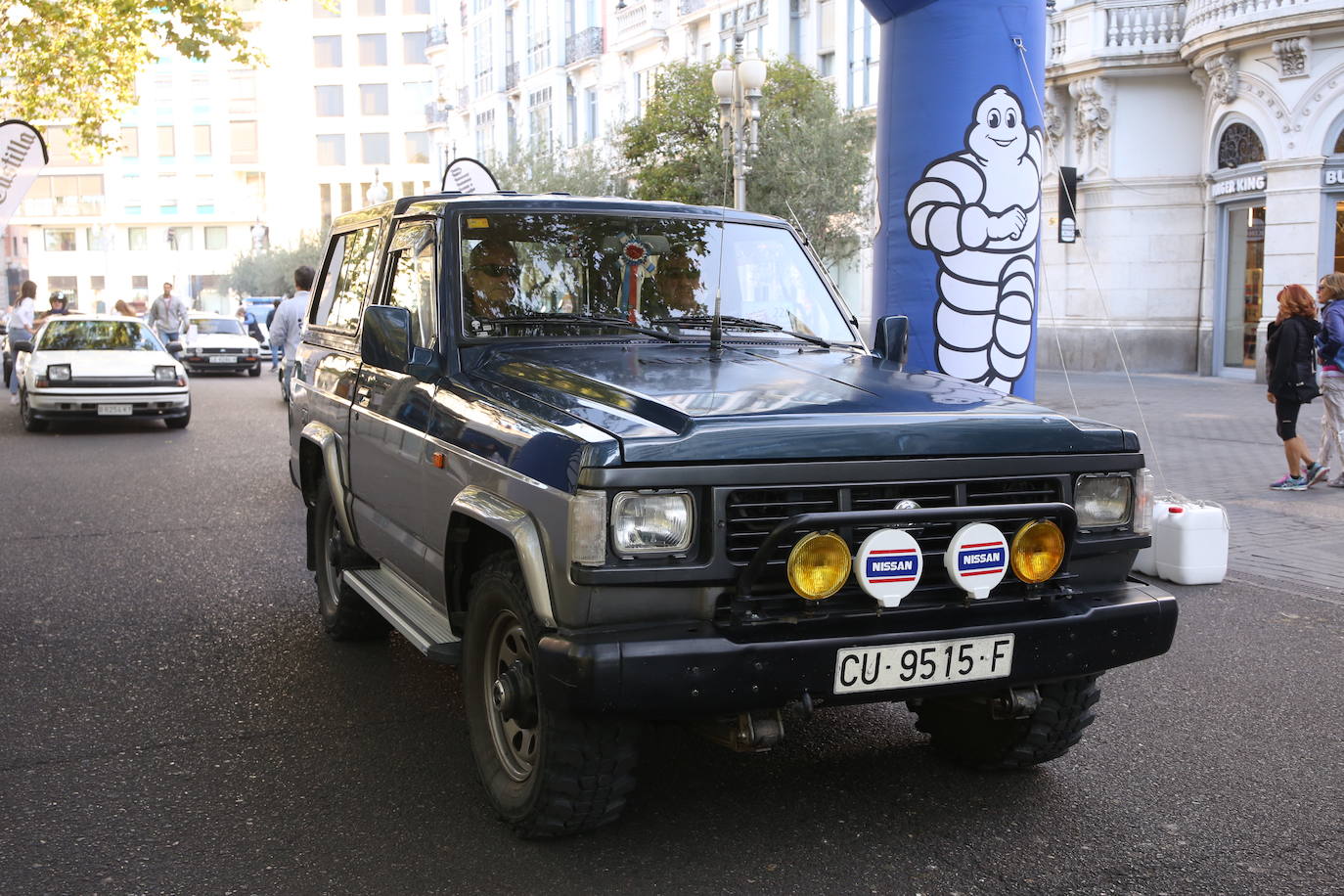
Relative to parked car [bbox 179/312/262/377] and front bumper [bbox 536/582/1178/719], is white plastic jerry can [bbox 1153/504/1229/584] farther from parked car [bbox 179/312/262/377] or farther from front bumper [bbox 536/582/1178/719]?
parked car [bbox 179/312/262/377]

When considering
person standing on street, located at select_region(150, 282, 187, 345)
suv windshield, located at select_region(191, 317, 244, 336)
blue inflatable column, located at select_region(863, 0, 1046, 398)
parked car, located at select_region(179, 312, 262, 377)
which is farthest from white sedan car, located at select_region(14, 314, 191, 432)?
suv windshield, located at select_region(191, 317, 244, 336)

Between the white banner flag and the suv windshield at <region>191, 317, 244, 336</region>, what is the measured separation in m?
24.2

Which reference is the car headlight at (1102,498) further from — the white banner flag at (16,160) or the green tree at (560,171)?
the green tree at (560,171)

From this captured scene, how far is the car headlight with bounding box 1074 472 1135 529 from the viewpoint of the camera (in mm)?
4031

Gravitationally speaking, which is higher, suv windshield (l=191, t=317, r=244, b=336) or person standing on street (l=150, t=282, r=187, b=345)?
person standing on street (l=150, t=282, r=187, b=345)

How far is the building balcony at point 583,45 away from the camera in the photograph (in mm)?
47062

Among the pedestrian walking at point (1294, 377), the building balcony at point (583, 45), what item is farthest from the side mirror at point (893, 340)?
the building balcony at point (583, 45)

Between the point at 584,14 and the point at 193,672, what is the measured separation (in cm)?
4554

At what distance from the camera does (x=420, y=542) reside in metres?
4.68

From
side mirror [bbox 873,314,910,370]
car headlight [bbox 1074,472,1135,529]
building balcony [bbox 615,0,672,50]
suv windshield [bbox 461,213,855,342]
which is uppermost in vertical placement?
building balcony [bbox 615,0,672,50]

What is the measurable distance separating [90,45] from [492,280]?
755 inches

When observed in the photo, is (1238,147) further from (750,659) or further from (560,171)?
(750,659)

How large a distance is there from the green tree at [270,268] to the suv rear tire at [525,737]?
71655mm

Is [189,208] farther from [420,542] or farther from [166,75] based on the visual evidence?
[420,542]
